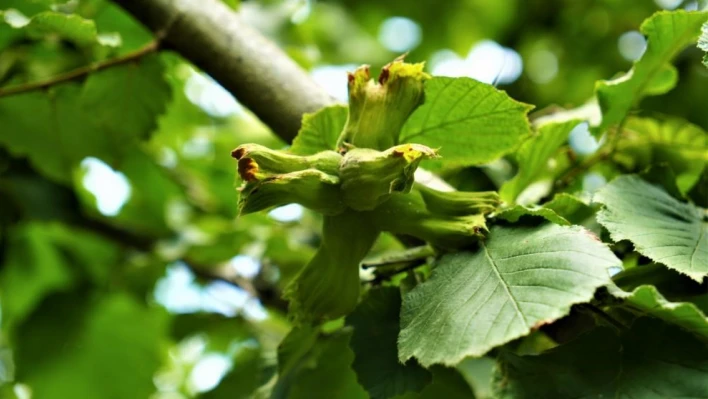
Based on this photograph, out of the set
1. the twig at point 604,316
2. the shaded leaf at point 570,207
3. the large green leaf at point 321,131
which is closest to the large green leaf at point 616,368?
the twig at point 604,316

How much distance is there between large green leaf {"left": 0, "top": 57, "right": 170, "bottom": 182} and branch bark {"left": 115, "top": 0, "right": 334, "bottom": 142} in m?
0.09

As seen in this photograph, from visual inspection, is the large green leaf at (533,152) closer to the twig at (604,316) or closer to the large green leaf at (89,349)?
the twig at (604,316)

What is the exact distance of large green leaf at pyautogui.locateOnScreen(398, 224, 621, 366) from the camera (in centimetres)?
45

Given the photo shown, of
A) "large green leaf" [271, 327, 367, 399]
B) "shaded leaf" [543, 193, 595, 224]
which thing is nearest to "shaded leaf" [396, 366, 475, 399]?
"large green leaf" [271, 327, 367, 399]

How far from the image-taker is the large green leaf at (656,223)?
512 millimetres

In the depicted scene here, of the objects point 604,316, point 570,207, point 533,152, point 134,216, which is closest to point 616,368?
point 604,316

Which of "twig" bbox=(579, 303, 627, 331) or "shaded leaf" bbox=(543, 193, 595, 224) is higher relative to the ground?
"shaded leaf" bbox=(543, 193, 595, 224)

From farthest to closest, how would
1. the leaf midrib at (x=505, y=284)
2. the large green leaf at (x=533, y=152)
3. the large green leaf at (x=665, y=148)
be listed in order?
the large green leaf at (x=665, y=148)
the large green leaf at (x=533, y=152)
the leaf midrib at (x=505, y=284)

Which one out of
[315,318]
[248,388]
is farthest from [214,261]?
[315,318]

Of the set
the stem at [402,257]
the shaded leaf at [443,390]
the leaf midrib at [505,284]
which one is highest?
the leaf midrib at [505,284]

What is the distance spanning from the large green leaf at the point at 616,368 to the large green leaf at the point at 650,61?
0.87ft

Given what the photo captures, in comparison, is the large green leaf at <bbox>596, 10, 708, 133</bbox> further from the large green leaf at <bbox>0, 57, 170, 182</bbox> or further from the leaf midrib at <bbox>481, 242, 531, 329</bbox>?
the large green leaf at <bbox>0, 57, 170, 182</bbox>

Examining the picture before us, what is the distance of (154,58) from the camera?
0.86 meters

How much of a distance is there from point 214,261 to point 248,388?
11.3 inches
